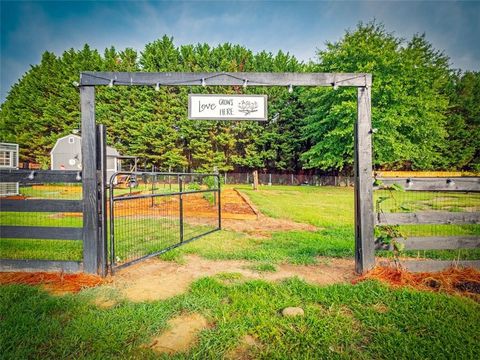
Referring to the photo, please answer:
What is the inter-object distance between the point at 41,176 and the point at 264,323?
344 cm

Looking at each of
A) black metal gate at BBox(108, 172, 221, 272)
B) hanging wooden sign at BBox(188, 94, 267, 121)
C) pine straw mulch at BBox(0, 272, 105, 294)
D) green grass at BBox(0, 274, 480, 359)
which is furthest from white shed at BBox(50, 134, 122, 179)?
green grass at BBox(0, 274, 480, 359)

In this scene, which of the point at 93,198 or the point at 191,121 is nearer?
the point at 93,198

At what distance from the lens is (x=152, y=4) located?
7.99m

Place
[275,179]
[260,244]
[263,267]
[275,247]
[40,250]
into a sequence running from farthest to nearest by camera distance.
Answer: [275,179]
[260,244]
[275,247]
[40,250]
[263,267]

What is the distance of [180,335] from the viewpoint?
2086mm

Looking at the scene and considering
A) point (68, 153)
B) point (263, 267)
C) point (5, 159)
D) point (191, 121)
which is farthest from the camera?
point (191, 121)

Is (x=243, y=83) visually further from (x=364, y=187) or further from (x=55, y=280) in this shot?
(x=55, y=280)

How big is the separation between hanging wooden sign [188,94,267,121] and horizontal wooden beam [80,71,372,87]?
8.3 inches

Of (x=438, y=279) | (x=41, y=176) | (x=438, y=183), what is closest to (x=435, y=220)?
(x=438, y=183)

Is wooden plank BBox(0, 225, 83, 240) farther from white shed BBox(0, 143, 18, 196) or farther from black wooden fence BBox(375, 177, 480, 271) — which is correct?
white shed BBox(0, 143, 18, 196)

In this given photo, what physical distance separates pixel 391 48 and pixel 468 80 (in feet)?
60.6

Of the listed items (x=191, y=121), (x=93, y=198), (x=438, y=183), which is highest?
(x=191, y=121)

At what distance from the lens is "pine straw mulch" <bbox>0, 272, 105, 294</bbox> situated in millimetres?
2915

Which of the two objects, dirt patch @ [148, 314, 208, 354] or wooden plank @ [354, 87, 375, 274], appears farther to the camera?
wooden plank @ [354, 87, 375, 274]
